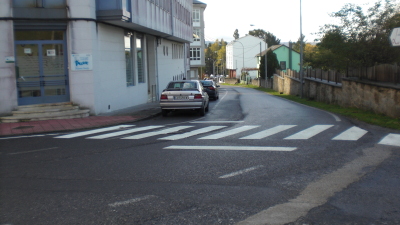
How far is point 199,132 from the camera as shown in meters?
12.5

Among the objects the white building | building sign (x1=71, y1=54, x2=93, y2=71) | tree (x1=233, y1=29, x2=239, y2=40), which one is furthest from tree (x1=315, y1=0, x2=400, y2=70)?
tree (x1=233, y1=29, x2=239, y2=40)

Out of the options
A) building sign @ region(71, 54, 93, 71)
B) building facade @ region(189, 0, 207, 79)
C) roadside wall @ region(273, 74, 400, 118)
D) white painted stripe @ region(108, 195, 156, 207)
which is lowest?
white painted stripe @ region(108, 195, 156, 207)

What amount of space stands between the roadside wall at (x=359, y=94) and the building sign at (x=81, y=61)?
37.8 ft

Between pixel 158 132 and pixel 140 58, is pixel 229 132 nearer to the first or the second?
pixel 158 132

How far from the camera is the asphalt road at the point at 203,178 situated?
5.22 meters

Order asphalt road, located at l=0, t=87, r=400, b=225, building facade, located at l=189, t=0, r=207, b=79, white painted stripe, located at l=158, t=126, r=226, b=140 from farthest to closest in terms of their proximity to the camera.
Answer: building facade, located at l=189, t=0, r=207, b=79
white painted stripe, located at l=158, t=126, r=226, b=140
asphalt road, located at l=0, t=87, r=400, b=225

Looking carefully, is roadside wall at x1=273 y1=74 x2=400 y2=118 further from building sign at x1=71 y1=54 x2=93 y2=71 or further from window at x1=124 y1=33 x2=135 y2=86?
building sign at x1=71 y1=54 x2=93 y2=71

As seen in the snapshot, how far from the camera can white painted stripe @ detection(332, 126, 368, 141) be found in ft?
35.5

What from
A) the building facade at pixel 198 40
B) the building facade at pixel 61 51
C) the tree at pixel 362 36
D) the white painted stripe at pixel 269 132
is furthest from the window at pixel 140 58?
the building facade at pixel 198 40

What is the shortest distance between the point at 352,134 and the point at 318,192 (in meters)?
5.95

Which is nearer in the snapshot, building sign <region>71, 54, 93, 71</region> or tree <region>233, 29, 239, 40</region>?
building sign <region>71, 54, 93, 71</region>

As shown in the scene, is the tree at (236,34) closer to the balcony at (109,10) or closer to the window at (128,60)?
the window at (128,60)

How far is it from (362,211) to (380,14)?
17.5 m

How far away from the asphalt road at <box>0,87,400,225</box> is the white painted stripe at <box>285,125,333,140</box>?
0.09ft
